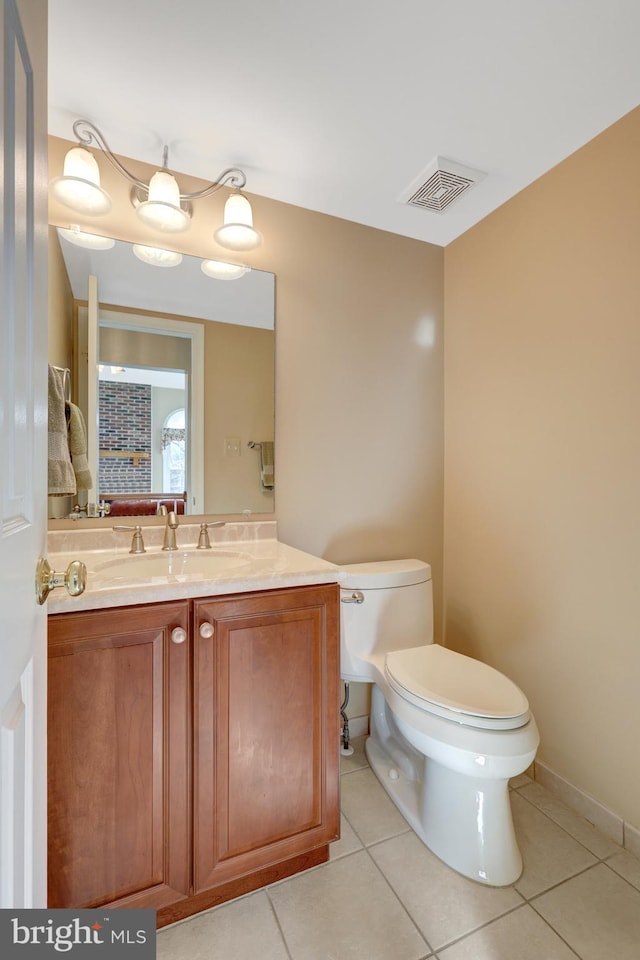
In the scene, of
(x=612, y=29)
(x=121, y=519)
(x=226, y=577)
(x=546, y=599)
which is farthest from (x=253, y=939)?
(x=612, y=29)

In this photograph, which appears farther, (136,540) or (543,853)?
(136,540)

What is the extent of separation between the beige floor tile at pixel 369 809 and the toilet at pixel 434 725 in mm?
35

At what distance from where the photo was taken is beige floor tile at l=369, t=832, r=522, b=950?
1.13 metres

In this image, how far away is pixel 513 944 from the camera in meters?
1.08

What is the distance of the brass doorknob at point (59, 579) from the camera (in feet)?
2.17

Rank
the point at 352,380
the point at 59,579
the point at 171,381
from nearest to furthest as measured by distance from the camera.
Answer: the point at 59,579
the point at 171,381
the point at 352,380

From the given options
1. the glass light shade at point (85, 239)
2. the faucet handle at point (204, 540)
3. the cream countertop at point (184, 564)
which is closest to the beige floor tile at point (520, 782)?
the cream countertop at point (184, 564)

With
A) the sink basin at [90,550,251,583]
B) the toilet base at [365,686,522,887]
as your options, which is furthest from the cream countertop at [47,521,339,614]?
the toilet base at [365,686,522,887]

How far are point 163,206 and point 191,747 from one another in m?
1.64

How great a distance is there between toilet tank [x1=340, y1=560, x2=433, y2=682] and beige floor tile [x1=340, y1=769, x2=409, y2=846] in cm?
42

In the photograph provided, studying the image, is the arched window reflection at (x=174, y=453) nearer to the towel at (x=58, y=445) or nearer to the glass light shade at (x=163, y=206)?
the towel at (x=58, y=445)

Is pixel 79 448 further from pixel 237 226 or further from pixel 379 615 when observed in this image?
pixel 379 615

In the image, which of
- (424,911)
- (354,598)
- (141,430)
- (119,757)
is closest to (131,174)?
(141,430)

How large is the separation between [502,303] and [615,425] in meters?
0.72
